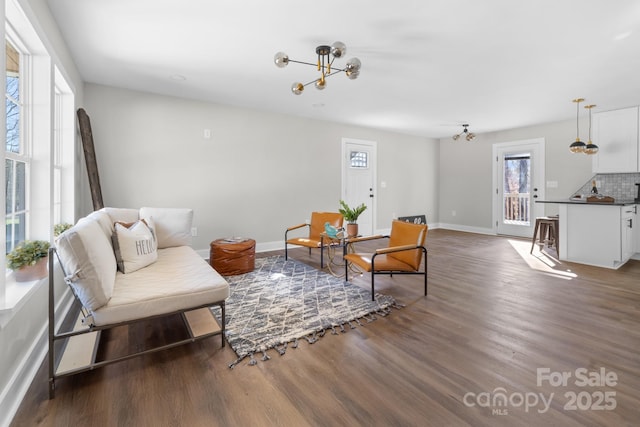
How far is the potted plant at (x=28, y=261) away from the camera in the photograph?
5.70 ft

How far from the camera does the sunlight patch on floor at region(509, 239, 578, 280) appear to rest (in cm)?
379

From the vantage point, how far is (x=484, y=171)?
7.09 meters

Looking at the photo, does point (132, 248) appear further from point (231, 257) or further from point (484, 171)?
point (484, 171)

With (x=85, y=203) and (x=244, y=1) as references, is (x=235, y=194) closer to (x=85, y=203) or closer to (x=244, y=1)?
(x=85, y=203)

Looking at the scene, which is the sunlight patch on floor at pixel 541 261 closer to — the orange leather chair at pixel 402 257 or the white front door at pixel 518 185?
the white front door at pixel 518 185

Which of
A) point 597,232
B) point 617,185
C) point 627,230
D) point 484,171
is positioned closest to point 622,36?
point 597,232

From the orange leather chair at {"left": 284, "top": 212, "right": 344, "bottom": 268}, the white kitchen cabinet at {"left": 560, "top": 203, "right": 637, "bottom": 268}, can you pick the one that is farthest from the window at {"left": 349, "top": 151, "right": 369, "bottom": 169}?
the white kitchen cabinet at {"left": 560, "top": 203, "right": 637, "bottom": 268}

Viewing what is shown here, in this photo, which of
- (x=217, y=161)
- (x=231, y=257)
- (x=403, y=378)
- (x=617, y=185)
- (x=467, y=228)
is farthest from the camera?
(x=467, y=228)

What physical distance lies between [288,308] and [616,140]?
238 inches

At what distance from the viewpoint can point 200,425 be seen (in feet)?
4.54

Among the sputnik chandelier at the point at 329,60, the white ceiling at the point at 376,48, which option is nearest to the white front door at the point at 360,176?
the white ceiling at the point at 376,48

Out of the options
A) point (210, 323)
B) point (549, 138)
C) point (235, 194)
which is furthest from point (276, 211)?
point (549, 138)

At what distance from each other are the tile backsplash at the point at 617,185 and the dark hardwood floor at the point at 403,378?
3.49 metres

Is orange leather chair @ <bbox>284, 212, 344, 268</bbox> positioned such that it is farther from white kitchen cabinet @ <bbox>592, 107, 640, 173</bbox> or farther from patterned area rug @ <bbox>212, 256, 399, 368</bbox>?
white kitchen cabinet @ <bbox>592, 107, 640, 173</bbox>
